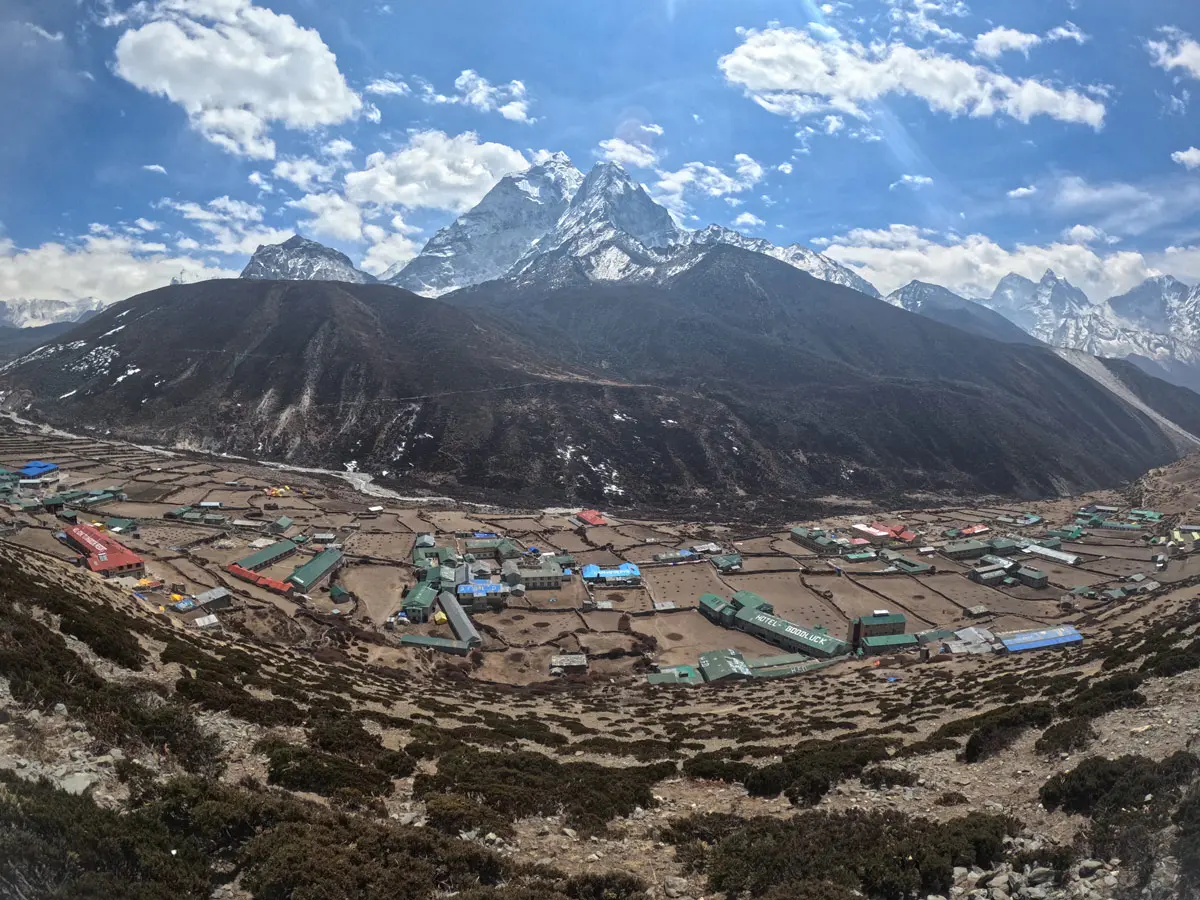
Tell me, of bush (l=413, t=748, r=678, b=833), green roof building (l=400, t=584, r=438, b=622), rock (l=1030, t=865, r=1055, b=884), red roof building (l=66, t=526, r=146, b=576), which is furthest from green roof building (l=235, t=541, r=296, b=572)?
rock (l=1030, t=865, r=1055, b=884)

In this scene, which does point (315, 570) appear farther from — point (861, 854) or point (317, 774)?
point (861, 854)

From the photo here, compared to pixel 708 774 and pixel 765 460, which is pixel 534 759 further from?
pixel 765 460

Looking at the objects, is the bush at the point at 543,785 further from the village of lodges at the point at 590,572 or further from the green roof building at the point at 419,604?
the green roof building at the point at 419,604

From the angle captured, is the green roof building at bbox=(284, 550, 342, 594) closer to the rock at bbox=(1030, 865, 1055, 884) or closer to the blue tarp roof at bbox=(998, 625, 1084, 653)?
the rock at bbox=(1030, 865, 1055, 884)

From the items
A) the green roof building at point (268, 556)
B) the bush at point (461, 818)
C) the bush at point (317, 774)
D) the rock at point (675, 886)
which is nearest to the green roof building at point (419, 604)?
the green roof building at point (268, 556)

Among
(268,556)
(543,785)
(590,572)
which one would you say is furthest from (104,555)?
(543,785)
